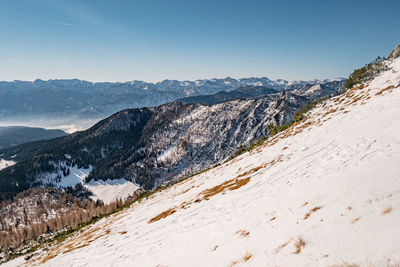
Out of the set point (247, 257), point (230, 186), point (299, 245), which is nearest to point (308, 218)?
point (299, 245)

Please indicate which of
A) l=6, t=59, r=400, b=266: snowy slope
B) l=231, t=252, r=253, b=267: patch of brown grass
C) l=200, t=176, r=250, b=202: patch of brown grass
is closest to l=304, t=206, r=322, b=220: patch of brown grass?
l=6, t=59, r=400, b=266: snowy slope

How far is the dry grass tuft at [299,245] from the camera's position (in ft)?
26.7

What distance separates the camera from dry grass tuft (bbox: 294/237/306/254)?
320 inches

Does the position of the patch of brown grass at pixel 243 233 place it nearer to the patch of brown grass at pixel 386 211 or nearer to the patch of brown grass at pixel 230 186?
the patch of brown grass at pixel 386 211

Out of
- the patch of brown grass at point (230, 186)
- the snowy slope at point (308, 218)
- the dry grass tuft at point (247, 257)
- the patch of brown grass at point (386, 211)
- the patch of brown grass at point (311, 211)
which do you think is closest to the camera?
the snowy slope at point (308, 218)

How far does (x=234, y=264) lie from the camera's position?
376 inches

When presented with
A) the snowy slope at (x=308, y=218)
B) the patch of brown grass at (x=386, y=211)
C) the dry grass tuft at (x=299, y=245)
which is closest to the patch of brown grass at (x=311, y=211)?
the snowy slope at (x=308, y=218)

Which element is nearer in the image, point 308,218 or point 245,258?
point 245,258

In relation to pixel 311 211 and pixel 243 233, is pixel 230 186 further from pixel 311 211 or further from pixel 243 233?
pixel 311 211

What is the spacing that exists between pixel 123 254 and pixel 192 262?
10265mm

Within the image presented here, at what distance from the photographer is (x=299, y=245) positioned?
841 cm

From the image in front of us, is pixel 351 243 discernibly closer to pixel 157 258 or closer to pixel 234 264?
pixel 234 264

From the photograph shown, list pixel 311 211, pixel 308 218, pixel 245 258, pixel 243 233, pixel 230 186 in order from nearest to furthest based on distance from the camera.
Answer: pixel 245 258, pixel 308 218, pixel 311 211, pixel 243 233, pixel 230 186

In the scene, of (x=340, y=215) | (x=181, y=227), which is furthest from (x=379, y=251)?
(x=181, y=227)
